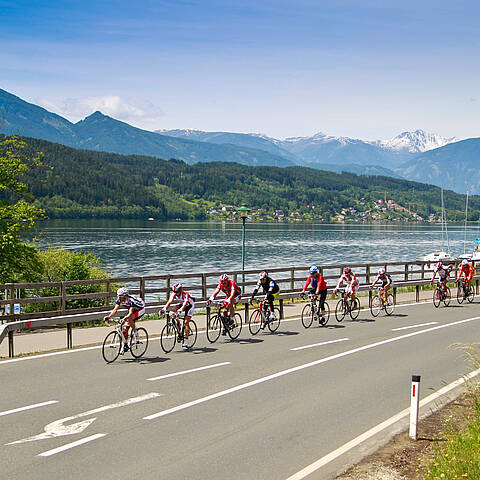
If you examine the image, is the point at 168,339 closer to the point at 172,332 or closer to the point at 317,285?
the point at 172,332

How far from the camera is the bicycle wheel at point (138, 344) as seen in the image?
1368 cm

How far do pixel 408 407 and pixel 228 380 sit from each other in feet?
11.3

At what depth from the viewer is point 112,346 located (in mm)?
13391

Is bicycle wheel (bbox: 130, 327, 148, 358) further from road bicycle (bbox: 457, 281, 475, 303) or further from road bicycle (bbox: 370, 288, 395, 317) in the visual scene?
road bicycle (bbox: 457, 281, 475, 303)

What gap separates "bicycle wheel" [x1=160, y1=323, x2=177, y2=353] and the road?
0.23m

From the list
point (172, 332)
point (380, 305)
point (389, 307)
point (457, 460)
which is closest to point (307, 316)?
point (380, 305)

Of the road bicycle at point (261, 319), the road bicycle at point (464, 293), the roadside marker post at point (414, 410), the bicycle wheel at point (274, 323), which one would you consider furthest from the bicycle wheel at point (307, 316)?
the road bicycle at point (464, 293)

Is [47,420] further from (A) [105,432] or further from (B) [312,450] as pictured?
(B) [312,450]

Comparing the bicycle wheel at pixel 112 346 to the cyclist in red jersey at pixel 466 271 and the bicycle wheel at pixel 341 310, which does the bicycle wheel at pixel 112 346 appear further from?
the cyclist in red jersey at pixel 466 271

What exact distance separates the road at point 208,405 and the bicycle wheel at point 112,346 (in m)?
0.29

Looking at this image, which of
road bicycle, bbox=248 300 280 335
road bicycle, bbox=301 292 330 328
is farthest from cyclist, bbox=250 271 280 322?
road bicycle, bbox=301 292 330 328

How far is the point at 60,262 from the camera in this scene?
2808 centimetres

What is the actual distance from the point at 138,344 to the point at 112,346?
2.34 ft

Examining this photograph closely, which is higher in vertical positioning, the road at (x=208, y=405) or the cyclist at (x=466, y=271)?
the cyclist at (x=466, y=271)
